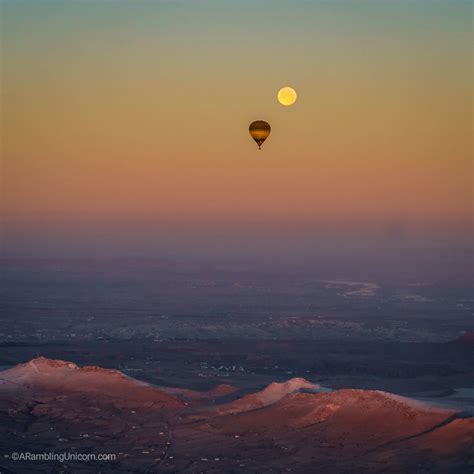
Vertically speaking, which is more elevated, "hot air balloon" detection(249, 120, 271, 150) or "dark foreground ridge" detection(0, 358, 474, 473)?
"hot air balloon" detection(249, 120, 271, 150)

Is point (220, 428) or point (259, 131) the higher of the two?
point (259, 131)

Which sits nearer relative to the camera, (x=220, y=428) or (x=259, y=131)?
(x=220, y=428)

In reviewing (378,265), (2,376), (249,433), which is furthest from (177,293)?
(249,433)

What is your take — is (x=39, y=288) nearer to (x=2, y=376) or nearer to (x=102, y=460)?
(x=2, y=376)

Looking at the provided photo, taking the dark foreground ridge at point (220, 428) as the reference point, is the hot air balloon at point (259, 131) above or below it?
above

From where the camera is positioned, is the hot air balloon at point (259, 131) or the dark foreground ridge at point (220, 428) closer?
the dark foreground ridge at point (220, 428)
